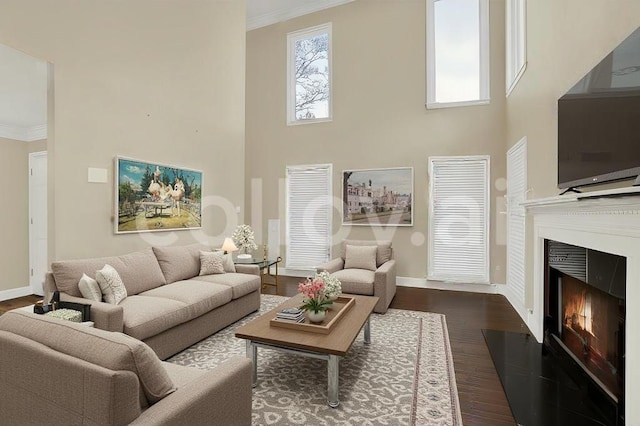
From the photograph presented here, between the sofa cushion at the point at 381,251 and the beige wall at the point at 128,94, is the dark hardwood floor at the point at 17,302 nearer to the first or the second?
the beige wall at the point at 128,94

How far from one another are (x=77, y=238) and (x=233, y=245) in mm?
2026

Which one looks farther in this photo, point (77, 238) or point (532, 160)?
point (532, 160)

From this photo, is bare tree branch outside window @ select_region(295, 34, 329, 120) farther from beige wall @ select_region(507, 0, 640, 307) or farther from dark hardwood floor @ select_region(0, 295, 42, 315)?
dark hardwood floor @ select_region(0, 295, 42, 315)

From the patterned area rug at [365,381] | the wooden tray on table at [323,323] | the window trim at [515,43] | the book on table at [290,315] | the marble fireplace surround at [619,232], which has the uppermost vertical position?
the window trim at [515,43]

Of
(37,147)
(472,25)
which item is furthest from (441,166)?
(37,147)

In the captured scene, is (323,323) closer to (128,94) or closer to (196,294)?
Result: (196,294)

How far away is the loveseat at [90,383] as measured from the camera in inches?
45.7

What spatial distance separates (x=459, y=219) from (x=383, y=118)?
226 centimetres

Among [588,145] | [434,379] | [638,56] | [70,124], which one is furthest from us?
[70,124]

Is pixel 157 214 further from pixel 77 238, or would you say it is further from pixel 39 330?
pixel 39 330

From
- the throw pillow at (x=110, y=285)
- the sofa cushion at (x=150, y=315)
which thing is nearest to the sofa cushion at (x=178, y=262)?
the sofa cushion at (x=150, y=315)

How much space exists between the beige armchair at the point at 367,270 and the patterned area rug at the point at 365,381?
68 centimetres

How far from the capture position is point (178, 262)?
4004 mm

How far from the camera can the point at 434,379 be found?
8.57 ft
